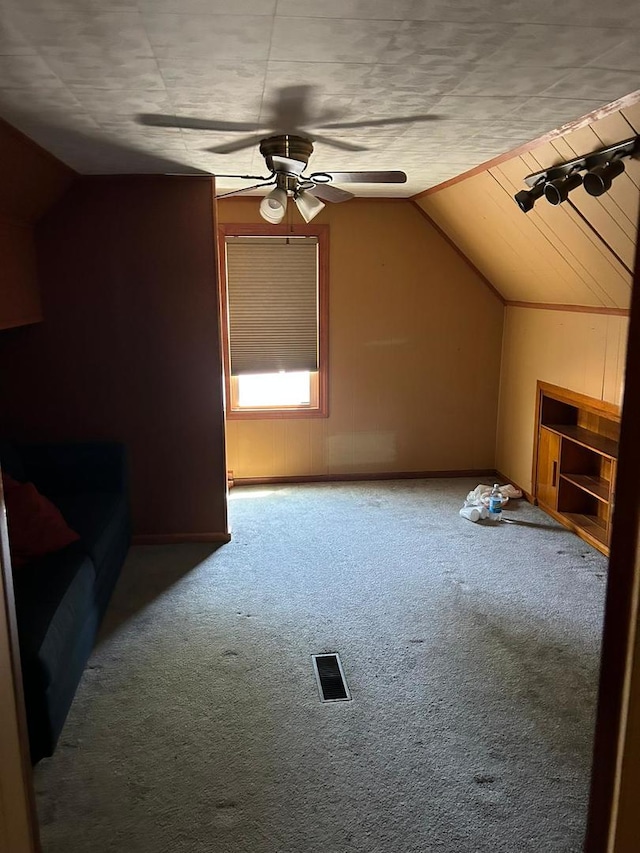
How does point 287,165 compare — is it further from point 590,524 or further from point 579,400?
point 590,524

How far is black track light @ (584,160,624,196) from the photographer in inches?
104

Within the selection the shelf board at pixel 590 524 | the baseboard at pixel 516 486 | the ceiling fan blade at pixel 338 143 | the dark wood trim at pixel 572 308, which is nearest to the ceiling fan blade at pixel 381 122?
the ceiling fan blade at pixel 338 143

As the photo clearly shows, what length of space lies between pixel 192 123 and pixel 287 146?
1.61 feet

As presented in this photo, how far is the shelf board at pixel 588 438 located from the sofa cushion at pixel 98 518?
9.80 feet

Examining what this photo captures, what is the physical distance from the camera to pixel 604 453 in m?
4.09

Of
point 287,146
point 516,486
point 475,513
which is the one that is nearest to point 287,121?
point 287,146

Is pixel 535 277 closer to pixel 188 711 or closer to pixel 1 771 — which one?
pixel 188 711

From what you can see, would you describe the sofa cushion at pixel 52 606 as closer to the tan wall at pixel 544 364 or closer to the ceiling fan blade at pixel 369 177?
the ceiling fan blade at pixel 369 177

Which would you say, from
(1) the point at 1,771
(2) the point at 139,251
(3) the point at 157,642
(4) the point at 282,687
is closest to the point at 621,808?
(1) the point at 1,771

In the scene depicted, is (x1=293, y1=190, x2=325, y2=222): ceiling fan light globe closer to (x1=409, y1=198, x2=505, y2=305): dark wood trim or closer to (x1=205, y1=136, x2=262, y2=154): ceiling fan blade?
(x1=205, y1=136, x2=262, y2=154): ceiling fan blade

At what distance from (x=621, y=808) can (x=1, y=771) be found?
4.20 ft

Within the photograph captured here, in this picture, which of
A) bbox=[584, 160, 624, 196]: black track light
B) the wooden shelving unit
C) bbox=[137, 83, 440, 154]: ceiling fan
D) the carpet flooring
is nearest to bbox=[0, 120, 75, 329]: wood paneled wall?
bbox=[137, 83, 440, 154]: ceiling fan

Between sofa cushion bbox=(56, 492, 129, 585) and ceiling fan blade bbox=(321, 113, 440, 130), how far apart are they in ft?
7.40

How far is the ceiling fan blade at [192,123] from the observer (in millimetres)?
2639
